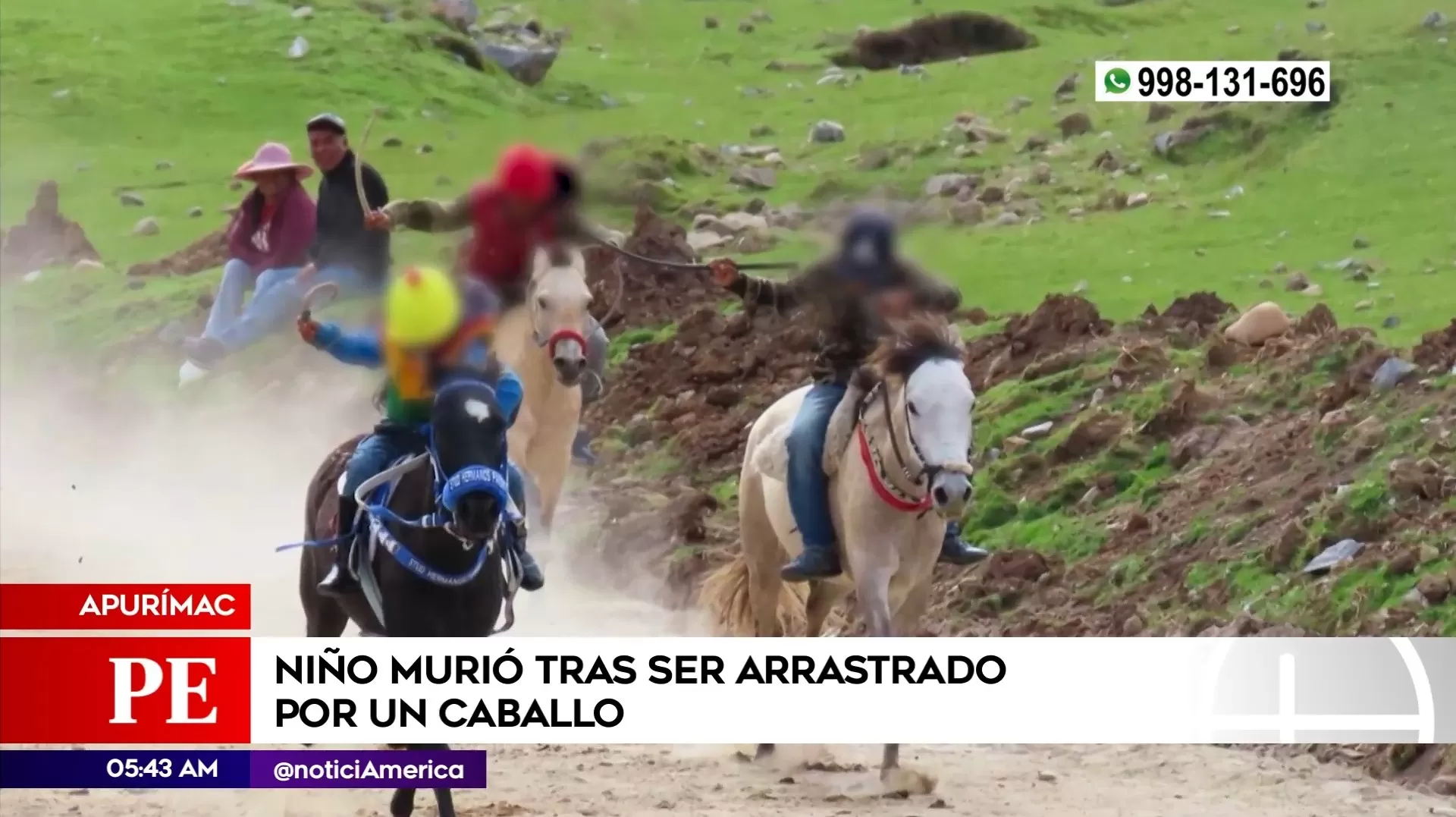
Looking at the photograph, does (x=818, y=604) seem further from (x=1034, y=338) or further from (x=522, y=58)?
(x=522, y=58)

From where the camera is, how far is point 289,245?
7.90 metres

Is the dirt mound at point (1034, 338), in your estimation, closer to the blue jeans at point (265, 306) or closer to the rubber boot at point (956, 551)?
the rubber boot at point (956, 551)

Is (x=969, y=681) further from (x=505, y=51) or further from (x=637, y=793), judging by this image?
(x=505, y=51)

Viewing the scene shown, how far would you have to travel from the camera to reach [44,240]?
870 centimetres

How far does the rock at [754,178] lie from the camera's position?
8.55 m

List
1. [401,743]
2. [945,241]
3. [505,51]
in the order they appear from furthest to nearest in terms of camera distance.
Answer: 1. [505,51]
2. [945,241]
3. [401,743]

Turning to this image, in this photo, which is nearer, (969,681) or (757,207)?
(969,681)

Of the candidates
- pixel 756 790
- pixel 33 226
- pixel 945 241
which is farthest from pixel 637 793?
pixel 33 226

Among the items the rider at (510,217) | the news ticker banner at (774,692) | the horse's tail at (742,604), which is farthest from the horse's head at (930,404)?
the rider at (510,217)

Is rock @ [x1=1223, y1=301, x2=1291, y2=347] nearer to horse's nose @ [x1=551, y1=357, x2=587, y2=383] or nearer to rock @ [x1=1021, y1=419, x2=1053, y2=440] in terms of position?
rock @ [x1=1021, y1=419, x2=1053, y2=440]

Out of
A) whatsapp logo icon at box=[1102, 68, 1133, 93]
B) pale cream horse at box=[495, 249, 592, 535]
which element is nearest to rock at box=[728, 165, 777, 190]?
pale cream horse at box=[495, 249, 592, 535]

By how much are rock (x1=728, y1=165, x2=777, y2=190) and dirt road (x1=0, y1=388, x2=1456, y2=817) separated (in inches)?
58.9

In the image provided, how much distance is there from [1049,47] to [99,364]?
3.64 metres

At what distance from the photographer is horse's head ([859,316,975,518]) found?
254 inches
